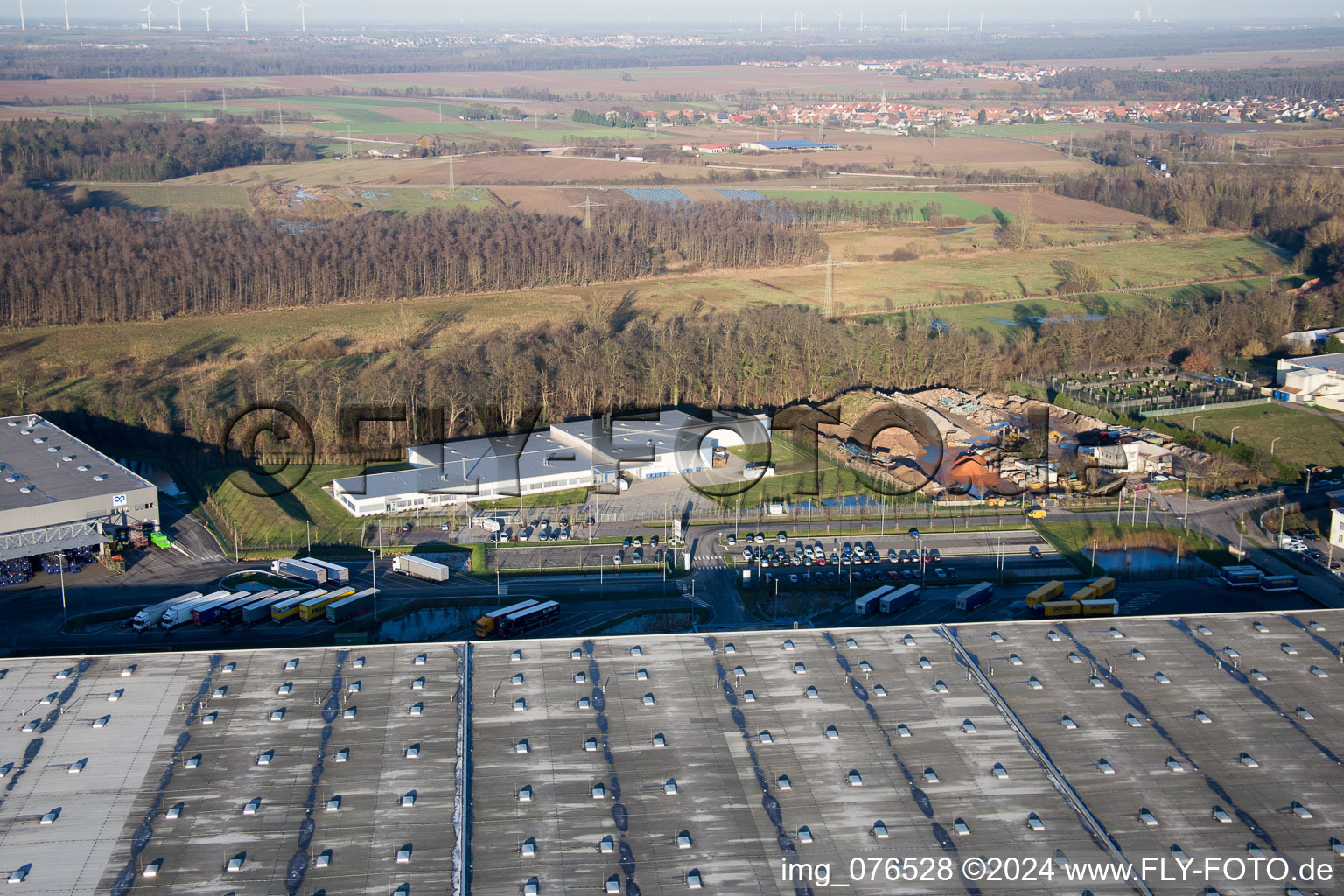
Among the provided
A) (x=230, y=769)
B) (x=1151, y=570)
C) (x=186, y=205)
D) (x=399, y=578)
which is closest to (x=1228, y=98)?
(x=186, y=205)

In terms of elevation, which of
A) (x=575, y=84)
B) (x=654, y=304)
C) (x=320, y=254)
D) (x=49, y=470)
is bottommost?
(x=49, y=470)

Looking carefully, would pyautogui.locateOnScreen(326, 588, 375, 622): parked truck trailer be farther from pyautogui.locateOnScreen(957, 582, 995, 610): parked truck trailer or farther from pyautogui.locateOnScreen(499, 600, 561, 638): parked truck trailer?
pyautogui.locateOnScreen(957, 582, 995, 610): parked truck trailer

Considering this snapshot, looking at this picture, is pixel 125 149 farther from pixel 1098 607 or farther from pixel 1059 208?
pixel 1098 607

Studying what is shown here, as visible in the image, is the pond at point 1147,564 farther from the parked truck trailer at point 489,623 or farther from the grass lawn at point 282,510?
the grass lawn at point 282,510

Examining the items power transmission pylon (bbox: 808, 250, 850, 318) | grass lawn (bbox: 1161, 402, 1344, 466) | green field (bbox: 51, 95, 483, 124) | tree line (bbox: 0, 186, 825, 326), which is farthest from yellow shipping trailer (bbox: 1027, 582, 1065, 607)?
green field (bbox: 51, 95, 483, 124)

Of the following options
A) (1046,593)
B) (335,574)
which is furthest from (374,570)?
(1046,593)

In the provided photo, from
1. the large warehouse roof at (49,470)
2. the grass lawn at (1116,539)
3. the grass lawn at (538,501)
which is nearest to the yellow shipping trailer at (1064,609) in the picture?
the grass lawn at (1116,539)

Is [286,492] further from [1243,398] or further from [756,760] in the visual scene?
[1243,398]
